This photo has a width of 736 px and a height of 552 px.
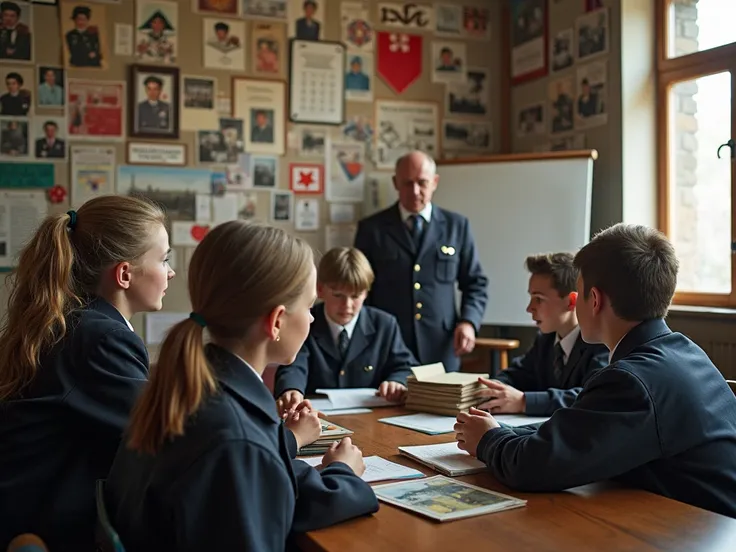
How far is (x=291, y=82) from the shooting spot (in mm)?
4277

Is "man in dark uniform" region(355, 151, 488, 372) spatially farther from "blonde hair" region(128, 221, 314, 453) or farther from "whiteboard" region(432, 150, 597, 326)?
"blonde hair" region(128, 221, 314, 453)

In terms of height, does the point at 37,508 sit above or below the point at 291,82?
below

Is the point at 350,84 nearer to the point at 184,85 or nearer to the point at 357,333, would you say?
the point at 184,85

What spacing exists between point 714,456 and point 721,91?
8.34ft

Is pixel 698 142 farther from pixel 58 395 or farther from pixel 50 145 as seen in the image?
pixel 58 395

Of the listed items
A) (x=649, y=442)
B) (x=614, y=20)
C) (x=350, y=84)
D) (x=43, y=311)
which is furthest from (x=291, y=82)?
(x=649, y=442)

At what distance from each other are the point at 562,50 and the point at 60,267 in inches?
128

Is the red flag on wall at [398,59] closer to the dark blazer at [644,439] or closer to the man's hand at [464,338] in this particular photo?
the man's hand at [464,338]

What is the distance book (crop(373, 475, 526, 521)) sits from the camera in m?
1.35

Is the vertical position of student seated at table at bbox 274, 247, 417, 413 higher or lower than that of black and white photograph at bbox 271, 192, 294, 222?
lower

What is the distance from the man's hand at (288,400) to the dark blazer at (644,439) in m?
0.81

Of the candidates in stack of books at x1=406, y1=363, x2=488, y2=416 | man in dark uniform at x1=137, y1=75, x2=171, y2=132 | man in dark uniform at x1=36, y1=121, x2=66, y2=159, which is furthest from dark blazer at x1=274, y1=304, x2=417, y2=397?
man in dark uniform at x1=36, y1=121, x2=66, y2=159

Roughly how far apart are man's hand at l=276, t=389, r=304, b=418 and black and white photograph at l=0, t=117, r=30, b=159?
220 cm

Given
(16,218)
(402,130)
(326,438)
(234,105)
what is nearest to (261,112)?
(234,105)
